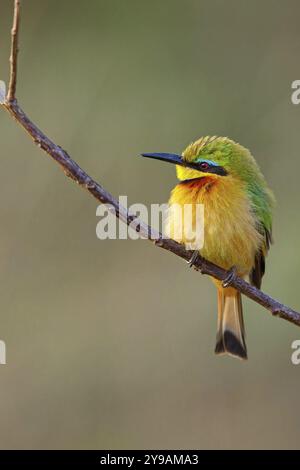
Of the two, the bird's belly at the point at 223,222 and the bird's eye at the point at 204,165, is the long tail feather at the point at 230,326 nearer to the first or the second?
the bird's belly at the point at 223,222

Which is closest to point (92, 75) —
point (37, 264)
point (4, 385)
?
point (37, 264)

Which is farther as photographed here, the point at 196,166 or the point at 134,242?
the point at 134,242

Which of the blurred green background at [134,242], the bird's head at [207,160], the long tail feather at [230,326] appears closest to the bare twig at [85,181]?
the bird's head at [207,160]

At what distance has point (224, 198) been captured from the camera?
2.96m

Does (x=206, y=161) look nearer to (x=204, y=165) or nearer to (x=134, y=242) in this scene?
(x=204, y=165)

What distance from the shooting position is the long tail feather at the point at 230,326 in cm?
323

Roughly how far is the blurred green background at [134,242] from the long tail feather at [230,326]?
4.80 feet

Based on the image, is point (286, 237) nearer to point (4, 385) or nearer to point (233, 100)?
point (233, 100)

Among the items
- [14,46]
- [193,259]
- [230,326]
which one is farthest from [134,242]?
[14,46]

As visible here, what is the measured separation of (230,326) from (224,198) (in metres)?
0.64

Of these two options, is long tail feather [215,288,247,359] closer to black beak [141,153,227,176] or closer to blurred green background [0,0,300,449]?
black beak [141,153,227,176]

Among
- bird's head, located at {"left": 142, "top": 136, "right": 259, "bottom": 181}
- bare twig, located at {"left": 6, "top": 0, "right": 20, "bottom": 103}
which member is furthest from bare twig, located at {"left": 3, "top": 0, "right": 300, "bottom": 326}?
bird's head, located at {"left": 142, "top": 136, "right": 259, "bottom": 181}

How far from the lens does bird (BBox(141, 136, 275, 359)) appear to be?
2953 millimetres

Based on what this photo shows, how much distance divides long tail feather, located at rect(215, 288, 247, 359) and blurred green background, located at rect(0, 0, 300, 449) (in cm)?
146
